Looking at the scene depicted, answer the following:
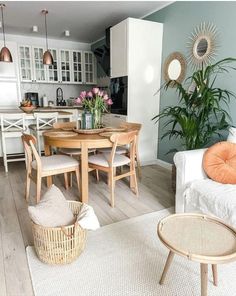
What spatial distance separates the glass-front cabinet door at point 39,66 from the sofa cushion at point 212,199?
453cm

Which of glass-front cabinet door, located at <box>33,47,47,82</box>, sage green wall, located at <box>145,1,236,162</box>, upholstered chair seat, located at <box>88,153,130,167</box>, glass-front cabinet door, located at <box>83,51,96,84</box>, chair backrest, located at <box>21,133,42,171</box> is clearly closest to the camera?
chair backrest, located at <box>21,133,42,171</box>

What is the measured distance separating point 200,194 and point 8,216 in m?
1.78

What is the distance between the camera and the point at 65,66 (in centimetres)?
545

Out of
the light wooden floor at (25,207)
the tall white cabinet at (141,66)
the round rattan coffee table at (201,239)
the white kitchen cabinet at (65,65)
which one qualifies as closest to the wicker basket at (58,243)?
the light wooden floor at (25,207)

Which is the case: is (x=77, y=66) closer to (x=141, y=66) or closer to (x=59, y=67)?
(x=59, y=67)

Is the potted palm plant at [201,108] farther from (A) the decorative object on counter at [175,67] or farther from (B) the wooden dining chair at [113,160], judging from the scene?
(A) the decorative object on counter at [175,67]

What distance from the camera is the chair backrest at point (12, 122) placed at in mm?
3363

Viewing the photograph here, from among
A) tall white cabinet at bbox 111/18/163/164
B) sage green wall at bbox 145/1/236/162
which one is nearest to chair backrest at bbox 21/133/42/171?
tall white cabinet at bbox 111/18/163/164

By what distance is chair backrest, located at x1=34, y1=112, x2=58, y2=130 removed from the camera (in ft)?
11.6

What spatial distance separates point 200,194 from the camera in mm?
1843

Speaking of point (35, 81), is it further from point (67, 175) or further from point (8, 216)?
point (8, 216)

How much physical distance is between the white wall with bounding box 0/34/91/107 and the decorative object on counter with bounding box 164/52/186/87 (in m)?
2.96

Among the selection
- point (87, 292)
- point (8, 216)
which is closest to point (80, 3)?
point (8, 216)

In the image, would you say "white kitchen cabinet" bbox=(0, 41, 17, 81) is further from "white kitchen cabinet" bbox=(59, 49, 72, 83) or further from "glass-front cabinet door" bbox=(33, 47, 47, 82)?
"white kitchen cabinet" bbox=(59, 49, 72, 83)
